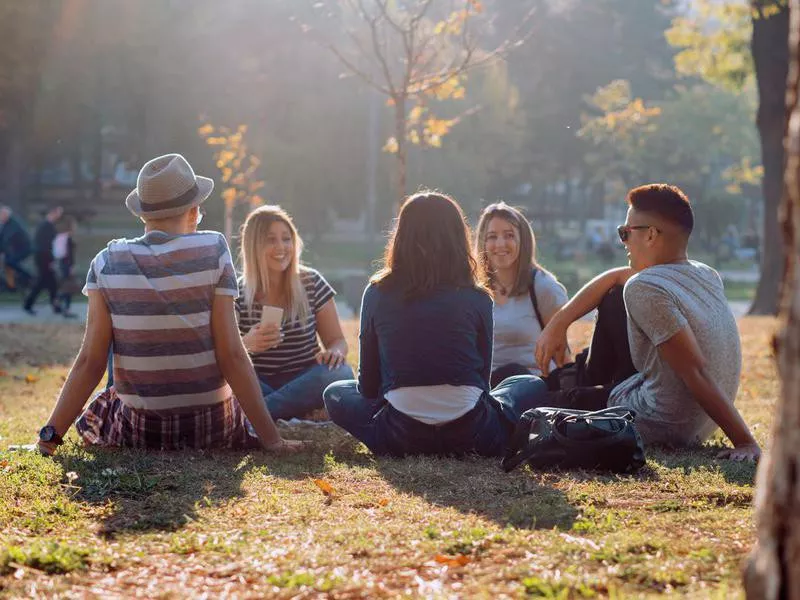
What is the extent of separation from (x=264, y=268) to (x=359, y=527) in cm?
366

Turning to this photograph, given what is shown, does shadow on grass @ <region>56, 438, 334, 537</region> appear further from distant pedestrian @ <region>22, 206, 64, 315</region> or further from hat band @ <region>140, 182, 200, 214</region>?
distant pedestrian @ <region>22, 206, 64, 315</region>

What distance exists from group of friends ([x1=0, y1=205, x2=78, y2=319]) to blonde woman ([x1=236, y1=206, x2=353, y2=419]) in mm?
13759

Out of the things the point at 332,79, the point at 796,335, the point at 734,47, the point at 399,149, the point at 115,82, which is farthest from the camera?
the point at 332,79

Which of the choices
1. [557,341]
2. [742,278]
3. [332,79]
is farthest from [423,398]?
[742,278]

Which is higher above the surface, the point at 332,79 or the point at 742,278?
the point at 332,79

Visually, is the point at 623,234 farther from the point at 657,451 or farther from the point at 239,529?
the point at 239,529

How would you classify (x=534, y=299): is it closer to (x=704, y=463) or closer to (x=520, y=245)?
(x=520, y=245)

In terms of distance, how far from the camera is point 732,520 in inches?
167

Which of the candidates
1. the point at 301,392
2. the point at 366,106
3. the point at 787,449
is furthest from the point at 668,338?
the point at 366,106

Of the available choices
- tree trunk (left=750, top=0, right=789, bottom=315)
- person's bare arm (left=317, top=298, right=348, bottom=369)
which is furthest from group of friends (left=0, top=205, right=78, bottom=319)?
person's bare arm (left=317, top=298, right=348, bottom=369)

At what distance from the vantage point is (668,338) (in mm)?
5832

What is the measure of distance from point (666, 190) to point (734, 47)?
15713 millimetres

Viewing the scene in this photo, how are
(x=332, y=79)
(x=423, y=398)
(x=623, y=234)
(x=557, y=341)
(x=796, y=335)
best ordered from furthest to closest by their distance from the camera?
(x=332, y=79)
(x=557, y=341)
(x=623, y=234)
(x=423, y=398)
(x=796, y=335)

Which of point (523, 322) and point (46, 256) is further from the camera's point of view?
point (46, 256)
